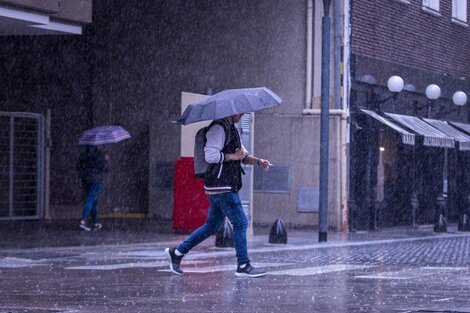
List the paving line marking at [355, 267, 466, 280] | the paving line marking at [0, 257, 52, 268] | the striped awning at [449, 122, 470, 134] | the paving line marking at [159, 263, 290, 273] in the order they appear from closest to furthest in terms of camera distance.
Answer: the paving line marking at [355, 267, 466, 280] < the paving line marking at [159, 263, 290, 273] < the paving line marking at [0, 257, 52, 268] < the striped awning at [449, 122, 470, 134]

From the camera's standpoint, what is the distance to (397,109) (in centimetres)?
2792

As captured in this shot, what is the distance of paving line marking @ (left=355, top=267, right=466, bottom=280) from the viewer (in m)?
12.8

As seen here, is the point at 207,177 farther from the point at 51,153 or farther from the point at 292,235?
the point at 51,153

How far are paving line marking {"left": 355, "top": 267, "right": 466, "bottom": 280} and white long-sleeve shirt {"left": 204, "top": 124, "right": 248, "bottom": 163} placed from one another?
2069 mm

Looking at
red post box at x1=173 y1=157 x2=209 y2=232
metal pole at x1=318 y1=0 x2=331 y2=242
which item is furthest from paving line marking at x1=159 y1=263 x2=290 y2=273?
red post box at x1=173 y1=157 x2=209 y2=232

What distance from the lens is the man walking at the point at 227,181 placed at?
12266 millimetres

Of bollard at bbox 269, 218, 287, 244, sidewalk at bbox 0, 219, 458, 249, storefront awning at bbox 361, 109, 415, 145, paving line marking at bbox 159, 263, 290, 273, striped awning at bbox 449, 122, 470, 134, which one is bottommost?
paving line marking at bbox 159, 263, 290, 273

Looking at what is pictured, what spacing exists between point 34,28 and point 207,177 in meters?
8.89

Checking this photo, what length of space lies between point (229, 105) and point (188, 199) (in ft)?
29.8

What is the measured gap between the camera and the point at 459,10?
3225 cm

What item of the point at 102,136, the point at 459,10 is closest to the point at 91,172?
the point at 102,136

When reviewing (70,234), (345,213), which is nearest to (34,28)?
(70,234)

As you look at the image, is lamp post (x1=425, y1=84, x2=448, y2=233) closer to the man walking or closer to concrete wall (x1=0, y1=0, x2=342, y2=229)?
concrete wall (x1=0, y1=0, x2=342, y2=229)

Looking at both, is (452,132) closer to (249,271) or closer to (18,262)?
(18,262)
